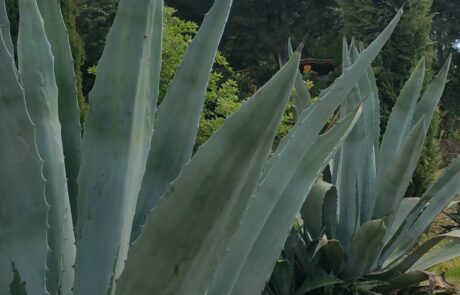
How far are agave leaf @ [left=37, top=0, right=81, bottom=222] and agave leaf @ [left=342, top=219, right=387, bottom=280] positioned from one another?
1.82m

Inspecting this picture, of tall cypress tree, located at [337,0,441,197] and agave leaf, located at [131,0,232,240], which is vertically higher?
agave leaf, located at [131,0,232,240]

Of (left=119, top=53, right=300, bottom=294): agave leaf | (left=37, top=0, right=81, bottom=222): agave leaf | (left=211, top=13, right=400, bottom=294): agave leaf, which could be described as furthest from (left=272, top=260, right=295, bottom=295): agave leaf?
(left=119, top=53, right=300, bottom=294): agave leaf

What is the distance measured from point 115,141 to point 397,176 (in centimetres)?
230

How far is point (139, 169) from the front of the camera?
66.1 inches

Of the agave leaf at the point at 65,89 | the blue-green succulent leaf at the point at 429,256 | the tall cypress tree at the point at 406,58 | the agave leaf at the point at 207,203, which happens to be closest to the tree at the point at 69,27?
the blue-green succulent leaf at the point at 429,256

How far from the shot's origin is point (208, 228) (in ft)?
4.42

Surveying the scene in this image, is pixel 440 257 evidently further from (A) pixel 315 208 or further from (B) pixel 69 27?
(B) pixel 69 27

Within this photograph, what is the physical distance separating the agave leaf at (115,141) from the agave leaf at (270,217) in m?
0.28

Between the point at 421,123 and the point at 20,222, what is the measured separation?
2436mm

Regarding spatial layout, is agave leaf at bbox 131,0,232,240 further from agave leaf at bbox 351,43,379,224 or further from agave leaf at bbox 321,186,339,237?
agave leaf at bbox 351,43,379,224

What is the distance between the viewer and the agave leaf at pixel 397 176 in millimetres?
3428

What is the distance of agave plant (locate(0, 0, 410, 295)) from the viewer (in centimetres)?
Result: 131

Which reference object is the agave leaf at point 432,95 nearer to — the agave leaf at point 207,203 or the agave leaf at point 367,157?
the agave leaf at point 367,157

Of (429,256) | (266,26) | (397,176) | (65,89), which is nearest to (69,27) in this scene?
(397,176)
